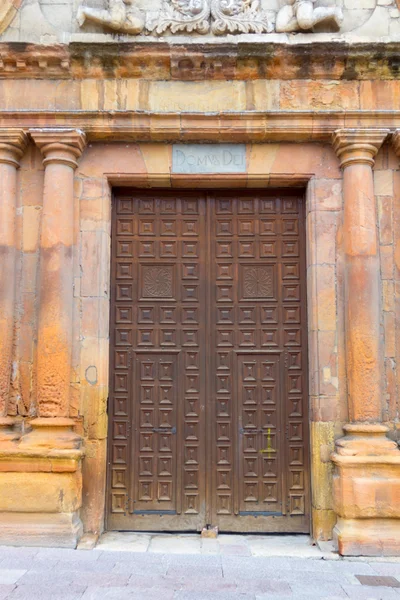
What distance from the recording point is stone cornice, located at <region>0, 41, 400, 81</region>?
6742 millimetres

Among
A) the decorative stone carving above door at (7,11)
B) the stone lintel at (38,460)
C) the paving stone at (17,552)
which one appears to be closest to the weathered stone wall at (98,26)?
the decorative stone carving above door at (7,11)

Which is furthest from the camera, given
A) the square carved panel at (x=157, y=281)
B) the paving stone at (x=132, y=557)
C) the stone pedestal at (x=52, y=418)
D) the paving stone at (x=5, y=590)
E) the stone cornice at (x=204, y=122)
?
the square carved panel at (x=157, y=281)

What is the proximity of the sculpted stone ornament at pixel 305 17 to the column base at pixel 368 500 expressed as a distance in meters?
4.72

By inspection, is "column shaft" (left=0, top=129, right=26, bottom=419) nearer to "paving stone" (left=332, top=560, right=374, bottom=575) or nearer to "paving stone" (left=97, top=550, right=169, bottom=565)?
"paving stone" (left=97, top=550, right=169, bottom=565)

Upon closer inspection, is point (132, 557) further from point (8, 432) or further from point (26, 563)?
point (8, 432)

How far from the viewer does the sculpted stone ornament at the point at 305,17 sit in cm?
687

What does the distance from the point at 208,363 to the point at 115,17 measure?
407 centimetres

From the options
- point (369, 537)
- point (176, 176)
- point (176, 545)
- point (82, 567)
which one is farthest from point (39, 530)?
point (176, 176)

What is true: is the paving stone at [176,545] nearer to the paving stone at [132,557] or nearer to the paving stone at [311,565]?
the paving stone at [132,557]

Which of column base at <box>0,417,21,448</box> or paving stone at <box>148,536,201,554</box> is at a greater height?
column base at <box>0,417,21,448</box>

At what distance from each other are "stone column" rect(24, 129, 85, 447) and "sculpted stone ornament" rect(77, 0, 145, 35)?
1.30 m

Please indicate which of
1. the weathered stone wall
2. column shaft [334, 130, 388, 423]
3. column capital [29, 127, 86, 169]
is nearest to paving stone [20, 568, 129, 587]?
column shaft [334, 130, 388, 423]

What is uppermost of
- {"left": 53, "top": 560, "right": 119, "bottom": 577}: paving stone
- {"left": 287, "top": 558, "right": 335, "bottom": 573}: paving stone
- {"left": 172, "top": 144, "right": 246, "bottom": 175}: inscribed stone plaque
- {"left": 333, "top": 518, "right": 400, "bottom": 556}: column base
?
{"left": 172, "top": 144, "right": 246, "bottom": 175}: inscribed stone plaque

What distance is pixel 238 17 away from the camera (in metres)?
6.99
